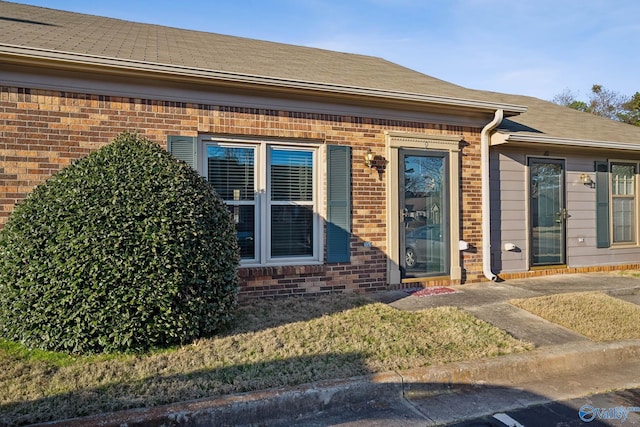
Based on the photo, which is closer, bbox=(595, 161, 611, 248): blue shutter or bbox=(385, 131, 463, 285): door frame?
bbox=(385, 131, 463, 285): door frame

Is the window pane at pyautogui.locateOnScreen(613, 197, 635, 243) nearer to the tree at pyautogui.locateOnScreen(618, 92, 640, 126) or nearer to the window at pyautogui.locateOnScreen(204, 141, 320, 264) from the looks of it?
the window at pyautogui.locateOnScreen(204, 141, 320, 264)

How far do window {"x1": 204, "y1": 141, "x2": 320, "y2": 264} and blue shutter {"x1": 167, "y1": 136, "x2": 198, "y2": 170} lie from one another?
0.76ft

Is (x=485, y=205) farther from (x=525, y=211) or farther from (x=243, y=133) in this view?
(x=243, y=133)

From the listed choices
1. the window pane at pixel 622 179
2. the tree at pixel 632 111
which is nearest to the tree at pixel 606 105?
the tree at pixel 632 111

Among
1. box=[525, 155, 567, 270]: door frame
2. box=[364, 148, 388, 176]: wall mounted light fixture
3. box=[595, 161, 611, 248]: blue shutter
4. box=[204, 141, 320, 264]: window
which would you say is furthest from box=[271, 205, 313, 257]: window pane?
box=[595, 161, 611, 248]: blue shutter

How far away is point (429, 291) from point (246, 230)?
116 inches

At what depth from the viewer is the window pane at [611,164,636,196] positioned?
29.0ft

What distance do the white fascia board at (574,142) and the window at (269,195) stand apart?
371 centimetres

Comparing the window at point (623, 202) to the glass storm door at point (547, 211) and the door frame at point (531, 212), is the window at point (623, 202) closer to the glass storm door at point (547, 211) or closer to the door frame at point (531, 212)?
the door frame at point (531, 212)

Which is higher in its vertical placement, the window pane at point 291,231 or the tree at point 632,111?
the tree at point 632,111

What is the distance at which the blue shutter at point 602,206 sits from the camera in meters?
8.52

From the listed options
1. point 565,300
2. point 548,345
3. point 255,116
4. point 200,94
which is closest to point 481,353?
point 548,345

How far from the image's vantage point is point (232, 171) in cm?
593

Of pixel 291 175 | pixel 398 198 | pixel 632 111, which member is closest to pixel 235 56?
pixel 291 175
